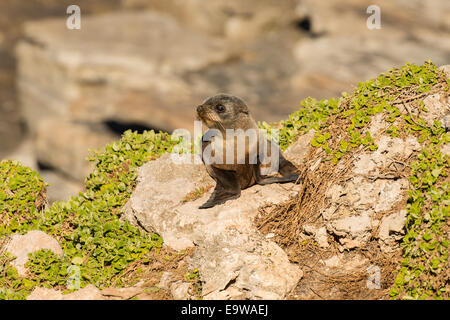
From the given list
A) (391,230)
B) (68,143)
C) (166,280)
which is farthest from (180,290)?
(68,143)

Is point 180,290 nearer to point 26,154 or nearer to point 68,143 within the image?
point 68,143

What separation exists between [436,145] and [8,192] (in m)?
5.41

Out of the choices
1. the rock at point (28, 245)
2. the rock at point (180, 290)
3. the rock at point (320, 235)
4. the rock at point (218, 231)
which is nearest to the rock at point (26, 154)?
the rock at point (28, 245)

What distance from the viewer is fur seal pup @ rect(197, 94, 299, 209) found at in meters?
6.20

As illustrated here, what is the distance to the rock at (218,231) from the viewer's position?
220 inches

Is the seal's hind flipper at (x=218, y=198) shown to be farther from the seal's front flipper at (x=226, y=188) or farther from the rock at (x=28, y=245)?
the rock at (x=28, y=245)

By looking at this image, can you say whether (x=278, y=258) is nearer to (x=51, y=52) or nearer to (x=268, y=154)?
(x=268, y=154)

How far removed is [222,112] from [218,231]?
4.62ft

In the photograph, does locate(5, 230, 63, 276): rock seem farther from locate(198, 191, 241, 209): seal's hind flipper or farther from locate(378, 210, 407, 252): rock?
locate(378, 210, 407, 252): rock

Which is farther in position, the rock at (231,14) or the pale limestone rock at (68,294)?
the rock at (231,14)

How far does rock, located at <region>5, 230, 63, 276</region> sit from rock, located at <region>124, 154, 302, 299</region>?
3.21 ft

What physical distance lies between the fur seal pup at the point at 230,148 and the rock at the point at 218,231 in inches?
5.4

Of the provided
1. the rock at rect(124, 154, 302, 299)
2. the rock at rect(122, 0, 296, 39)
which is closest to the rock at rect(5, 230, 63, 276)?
the rock at rect(124, 154, 302, 299)

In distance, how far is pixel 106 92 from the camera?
2598cm
